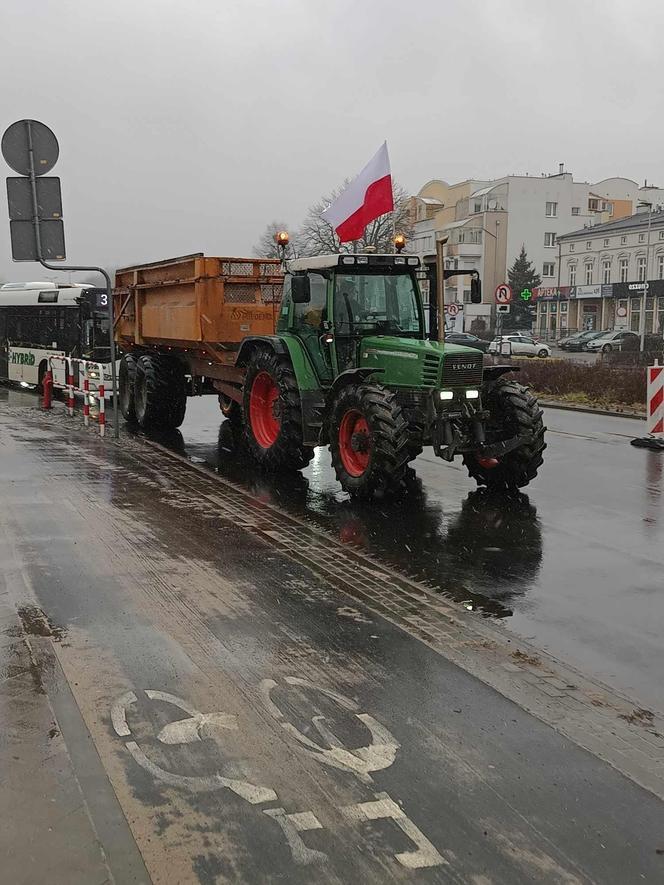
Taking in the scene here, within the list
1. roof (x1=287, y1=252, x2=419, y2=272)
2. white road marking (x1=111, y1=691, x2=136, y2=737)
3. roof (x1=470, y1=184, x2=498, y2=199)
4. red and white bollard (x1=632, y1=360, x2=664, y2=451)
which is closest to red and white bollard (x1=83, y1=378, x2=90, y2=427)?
roof (x1=287, y1=252, x2=419, y2=272)

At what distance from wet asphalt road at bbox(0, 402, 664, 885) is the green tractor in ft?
7.59

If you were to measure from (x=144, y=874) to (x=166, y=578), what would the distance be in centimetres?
367

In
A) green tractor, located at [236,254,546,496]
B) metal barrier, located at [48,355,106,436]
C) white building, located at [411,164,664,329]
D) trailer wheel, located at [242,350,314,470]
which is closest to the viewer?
green tractor, located at [236,254,546,496]

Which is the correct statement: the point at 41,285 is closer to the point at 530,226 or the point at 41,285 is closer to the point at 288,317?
the point at 288,317

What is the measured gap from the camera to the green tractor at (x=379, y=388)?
30.9 ft

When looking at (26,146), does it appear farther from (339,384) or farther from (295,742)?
(295,742)

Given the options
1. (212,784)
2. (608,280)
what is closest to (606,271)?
(608,280)

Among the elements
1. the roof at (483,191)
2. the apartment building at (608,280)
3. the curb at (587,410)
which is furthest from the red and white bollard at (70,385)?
the roof at (483,191)

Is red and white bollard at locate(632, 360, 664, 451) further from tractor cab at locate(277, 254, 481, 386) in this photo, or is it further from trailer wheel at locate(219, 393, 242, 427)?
trailer wheel at locate(219, 393, 242, 427)

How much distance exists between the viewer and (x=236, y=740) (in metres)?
4.29

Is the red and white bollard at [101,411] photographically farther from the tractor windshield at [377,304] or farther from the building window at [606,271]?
the building window at [606,271]

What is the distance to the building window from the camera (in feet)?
239

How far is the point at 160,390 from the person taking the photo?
15.4 meters

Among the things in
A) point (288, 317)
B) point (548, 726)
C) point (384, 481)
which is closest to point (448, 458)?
point (384, 481)
